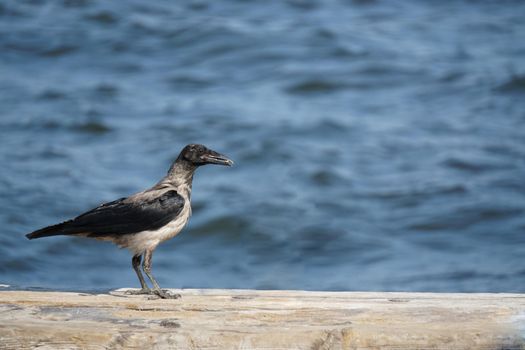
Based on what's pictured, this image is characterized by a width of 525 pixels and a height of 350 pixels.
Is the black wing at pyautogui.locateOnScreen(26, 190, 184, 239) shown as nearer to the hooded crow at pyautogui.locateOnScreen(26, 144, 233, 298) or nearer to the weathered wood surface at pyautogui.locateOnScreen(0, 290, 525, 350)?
the hooded crow at pyautogui.locateOnScreen(26, 144, 233, 298)

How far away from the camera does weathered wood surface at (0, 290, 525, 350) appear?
437 centimetres

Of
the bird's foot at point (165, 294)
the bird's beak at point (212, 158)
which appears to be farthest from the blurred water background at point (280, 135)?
the bird's foot at point (165, 294)

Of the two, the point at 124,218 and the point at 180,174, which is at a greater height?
the point at 180,174

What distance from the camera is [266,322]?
461 cm

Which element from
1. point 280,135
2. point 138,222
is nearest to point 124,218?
point 138,222

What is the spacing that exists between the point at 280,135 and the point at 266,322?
9037 millimetres

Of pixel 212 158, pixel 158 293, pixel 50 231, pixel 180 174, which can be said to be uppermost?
pixel 212 158

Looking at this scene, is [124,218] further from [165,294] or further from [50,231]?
[165,294]

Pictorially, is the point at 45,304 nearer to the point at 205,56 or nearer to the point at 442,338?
the point at 442,338

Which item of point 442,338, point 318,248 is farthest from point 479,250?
point 442,338

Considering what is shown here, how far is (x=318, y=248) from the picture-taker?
36.0ft

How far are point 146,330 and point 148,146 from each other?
29.4ft

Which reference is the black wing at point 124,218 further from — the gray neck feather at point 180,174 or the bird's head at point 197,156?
the bird's head at point 197,156

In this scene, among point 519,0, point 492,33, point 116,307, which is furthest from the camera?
point 519,0
